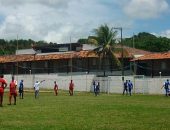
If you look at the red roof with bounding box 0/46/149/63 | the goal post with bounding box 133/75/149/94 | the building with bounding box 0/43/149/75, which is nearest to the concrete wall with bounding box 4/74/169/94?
the goal post with bounding box 133/75/149/94

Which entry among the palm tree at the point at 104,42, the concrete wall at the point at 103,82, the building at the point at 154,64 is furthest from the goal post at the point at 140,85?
the palm tree at the point at 104,42

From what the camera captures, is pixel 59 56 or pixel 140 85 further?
pixel 59 56

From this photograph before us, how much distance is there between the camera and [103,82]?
66.7 metres

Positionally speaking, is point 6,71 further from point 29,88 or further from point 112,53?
point 112,53

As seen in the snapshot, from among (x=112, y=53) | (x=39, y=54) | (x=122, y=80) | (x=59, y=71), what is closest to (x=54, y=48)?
(x=39, y=54)

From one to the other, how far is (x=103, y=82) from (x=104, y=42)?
9720mm

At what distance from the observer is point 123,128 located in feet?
51.9

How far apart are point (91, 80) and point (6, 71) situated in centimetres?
2492

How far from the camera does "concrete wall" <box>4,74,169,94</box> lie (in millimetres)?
61125

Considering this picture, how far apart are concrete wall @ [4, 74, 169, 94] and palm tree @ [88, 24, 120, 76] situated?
6.07 m

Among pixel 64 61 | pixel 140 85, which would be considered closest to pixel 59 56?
pixel 64 61

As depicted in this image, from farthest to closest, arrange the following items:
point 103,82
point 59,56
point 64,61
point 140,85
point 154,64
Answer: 1. point 64,61
2. point 59,56
3. point 154,64
4. point 103,82
5. point 140,85

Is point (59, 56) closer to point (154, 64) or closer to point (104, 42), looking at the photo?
point (104, 42)

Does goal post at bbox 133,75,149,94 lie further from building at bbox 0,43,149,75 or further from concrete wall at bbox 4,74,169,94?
building at bbox 0,43,149,75
